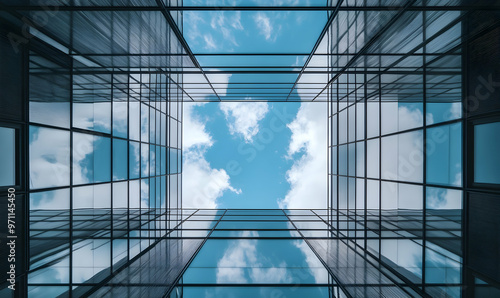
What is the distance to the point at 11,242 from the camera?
19.6 feet

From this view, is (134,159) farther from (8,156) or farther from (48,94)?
(8,156)

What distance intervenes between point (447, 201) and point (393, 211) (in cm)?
264

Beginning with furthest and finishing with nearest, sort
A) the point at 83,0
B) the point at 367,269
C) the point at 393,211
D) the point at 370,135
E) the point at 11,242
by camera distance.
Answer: the point at 370,135, the point at 393,211, the point at 367,269, the point at 83,0, the point at 11,242

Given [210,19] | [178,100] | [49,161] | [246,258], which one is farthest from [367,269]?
[178,100]

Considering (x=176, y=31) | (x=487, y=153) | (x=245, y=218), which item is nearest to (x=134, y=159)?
(x=245, y=218)

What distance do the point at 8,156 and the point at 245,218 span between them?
945 cm

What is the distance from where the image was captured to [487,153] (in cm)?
606

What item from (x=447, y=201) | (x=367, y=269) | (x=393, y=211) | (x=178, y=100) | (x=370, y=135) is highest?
(x=178, y=100)

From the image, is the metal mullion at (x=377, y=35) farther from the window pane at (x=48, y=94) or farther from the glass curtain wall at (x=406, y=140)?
the window pane at (x=48, y=94)

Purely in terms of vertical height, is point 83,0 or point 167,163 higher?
point 83,0

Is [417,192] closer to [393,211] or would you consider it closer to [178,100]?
[393,211]

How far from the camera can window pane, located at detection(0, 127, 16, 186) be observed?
5.84 meters

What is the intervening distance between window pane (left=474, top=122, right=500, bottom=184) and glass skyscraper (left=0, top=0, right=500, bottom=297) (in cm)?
4

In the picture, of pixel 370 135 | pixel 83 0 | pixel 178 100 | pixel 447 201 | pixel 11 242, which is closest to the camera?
pixel 11 242
